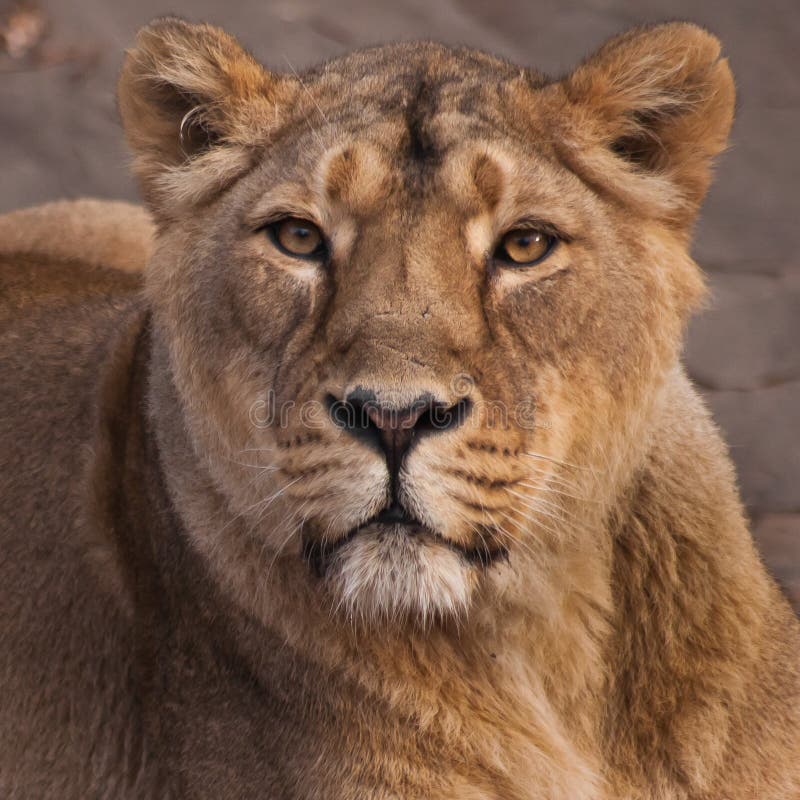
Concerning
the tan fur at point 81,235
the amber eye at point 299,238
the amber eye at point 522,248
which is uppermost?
the amber eye at point 522,248

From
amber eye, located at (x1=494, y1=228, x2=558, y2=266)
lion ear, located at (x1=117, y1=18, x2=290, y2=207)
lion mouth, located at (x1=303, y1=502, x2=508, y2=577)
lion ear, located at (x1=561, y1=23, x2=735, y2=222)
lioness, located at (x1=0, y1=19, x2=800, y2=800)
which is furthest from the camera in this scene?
lion ear, located at (x1=117, y1=18, x2=290, y2=207)

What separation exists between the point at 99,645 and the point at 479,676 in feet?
3.45

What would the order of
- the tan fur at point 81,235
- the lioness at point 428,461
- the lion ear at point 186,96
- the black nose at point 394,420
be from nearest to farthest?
1. the black nose at point 394,420
2. the lioness at point 428,461
3. the lion ear at point 186,96
4. the tan fur at point 81,235

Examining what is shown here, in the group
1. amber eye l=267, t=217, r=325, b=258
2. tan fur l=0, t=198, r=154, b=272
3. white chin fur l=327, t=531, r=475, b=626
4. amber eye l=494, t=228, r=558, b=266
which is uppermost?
amber eye l=494, t=228, r=558, b=266

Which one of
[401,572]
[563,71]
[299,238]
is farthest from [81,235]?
[401,572]

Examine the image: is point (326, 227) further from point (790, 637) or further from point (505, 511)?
point (790, 637)

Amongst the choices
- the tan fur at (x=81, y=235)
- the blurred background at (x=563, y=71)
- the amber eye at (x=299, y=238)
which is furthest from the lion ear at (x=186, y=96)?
the blurred background at (x=563, y=71)

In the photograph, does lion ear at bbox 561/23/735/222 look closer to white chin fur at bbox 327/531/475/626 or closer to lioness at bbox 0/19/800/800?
lioness at bbox 0/19/800/800

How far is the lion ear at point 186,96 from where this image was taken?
3516mm

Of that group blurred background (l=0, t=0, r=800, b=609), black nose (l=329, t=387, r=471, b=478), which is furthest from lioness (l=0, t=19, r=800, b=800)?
blurred background (l=0, t=0, r=800, b=609)

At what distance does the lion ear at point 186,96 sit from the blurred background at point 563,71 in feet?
9.11

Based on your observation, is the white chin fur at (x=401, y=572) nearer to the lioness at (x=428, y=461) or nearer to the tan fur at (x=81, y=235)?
the lioness at (x=428, y=461)

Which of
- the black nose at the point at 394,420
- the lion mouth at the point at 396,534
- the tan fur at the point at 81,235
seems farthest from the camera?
the tan fur at the point at 81,235

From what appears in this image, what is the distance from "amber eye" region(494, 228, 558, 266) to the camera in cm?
316
